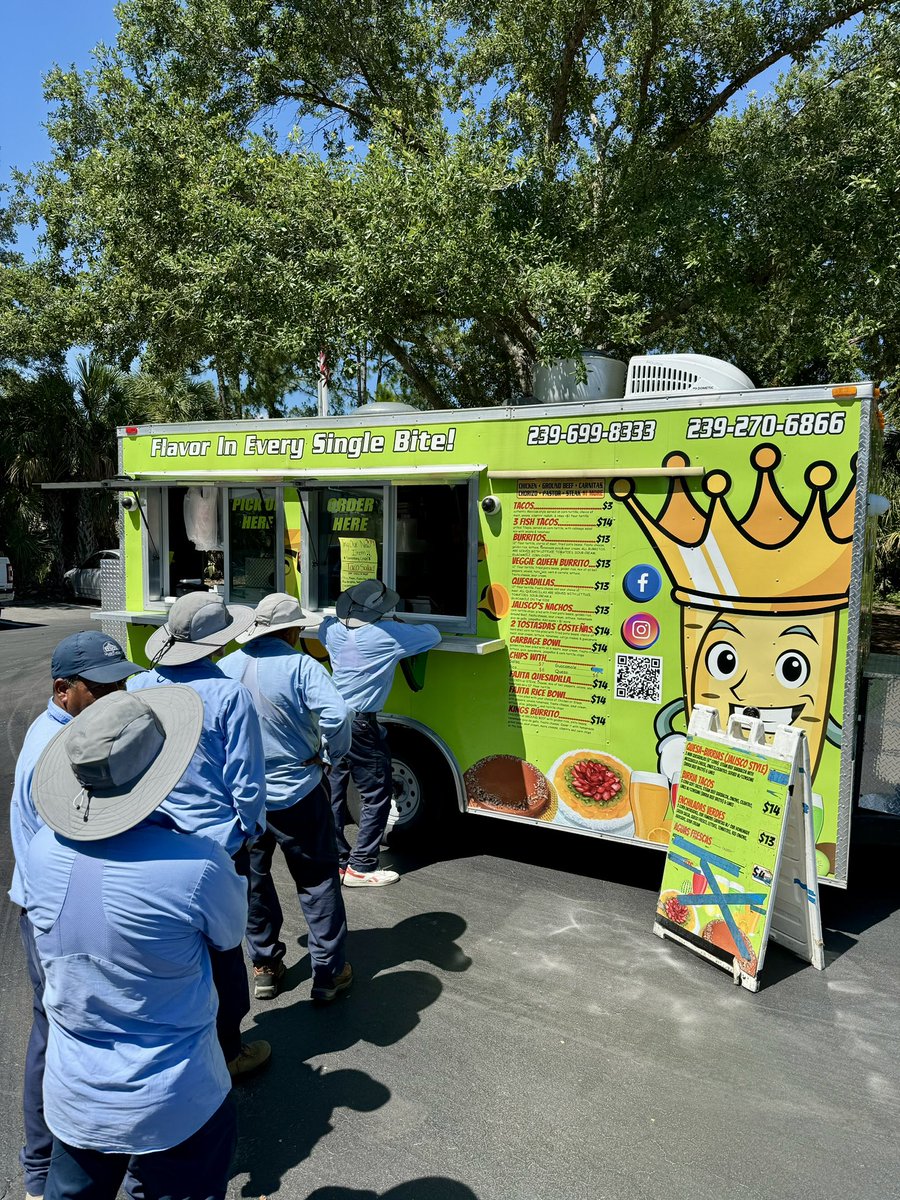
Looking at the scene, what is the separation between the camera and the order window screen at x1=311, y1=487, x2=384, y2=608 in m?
5.84

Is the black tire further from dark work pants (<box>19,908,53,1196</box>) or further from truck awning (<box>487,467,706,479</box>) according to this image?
dark work pants (<box>19,908,53,1196</box>)

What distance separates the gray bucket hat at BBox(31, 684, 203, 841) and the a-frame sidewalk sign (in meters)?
3.23

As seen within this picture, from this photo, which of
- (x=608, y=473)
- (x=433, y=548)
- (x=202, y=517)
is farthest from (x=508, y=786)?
(x=202, y=517)

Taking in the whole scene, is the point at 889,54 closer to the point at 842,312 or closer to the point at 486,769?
the point at 842,312

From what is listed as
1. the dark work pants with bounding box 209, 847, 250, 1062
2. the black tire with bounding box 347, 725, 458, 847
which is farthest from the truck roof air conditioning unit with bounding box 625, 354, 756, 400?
the dark work pants with bounding box 209, 847, 250, 1062

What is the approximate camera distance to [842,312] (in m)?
8.96

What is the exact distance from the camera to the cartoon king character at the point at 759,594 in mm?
4301

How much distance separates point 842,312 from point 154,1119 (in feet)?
31.6

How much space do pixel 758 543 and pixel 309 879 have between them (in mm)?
2870

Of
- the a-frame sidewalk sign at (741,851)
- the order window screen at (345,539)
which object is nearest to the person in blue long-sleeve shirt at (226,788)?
the a-frame sidewalk sign at (741,851)

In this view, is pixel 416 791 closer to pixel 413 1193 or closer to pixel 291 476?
pixel 291 476

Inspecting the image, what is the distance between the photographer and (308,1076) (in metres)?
3.39

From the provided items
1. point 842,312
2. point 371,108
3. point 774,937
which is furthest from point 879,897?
point 371,108

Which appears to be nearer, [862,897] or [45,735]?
[45,735]
